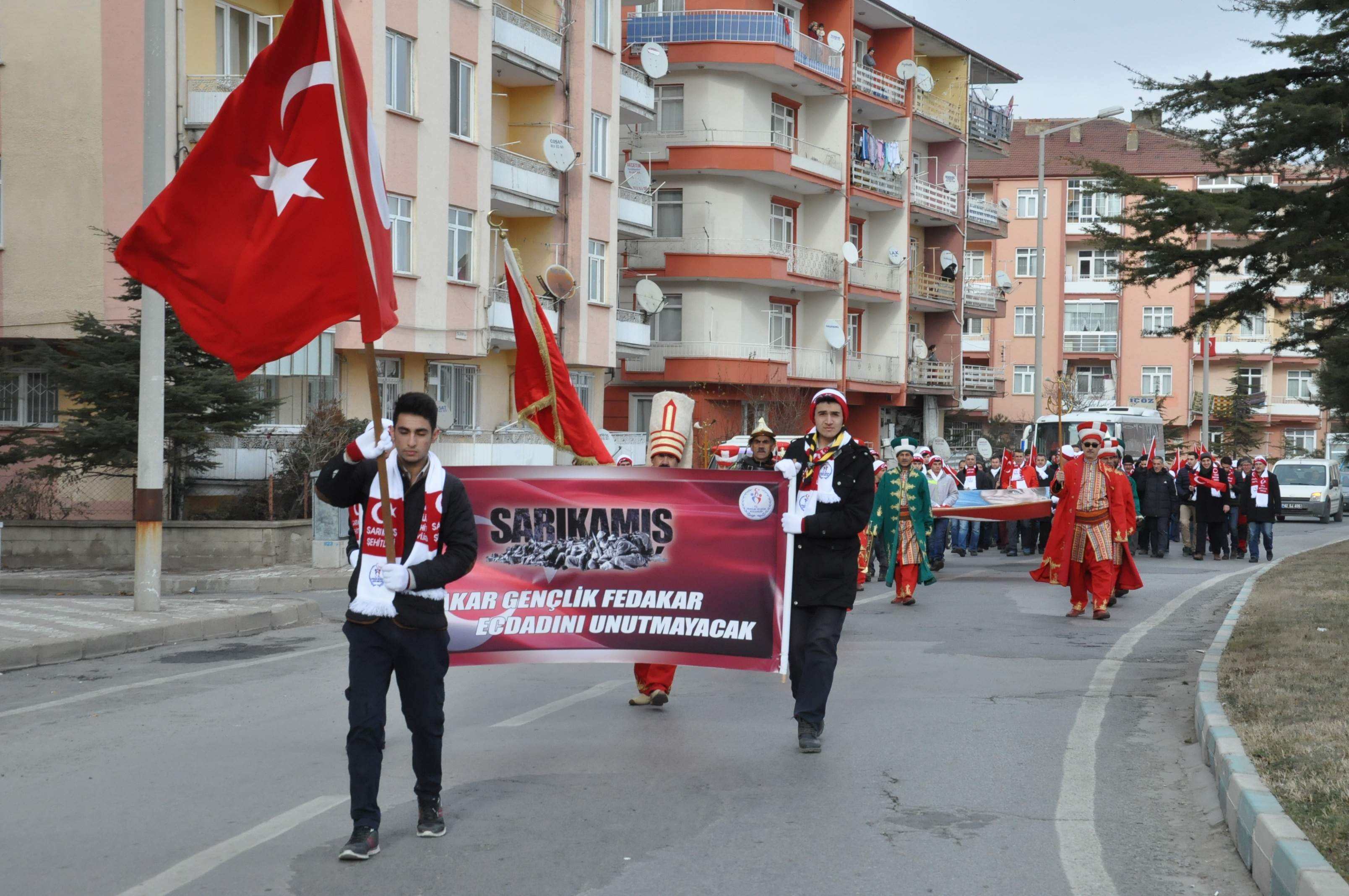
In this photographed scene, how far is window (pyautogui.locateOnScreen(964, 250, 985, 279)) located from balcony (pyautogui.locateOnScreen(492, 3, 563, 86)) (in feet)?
140

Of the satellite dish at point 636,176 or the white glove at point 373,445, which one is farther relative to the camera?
the satellite dish at point 636,176

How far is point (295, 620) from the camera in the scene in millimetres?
15359

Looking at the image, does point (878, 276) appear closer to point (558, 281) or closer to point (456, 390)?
point (456, 390)

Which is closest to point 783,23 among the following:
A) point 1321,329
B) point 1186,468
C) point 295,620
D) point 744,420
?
point 744,420

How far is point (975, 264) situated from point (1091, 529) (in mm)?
62333

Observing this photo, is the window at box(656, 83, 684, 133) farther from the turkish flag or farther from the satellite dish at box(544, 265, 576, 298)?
the turkish flag

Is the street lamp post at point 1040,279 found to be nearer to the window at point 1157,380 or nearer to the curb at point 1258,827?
the curb at point 1258,827

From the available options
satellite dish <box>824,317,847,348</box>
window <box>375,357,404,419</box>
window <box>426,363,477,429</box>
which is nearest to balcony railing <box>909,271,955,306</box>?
satellite dish <box>824,317,847,348</box>

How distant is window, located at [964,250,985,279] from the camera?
76.1 metres

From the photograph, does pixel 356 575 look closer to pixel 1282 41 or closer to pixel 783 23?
pixel 1282 41

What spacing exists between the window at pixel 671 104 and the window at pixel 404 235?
1740 cm

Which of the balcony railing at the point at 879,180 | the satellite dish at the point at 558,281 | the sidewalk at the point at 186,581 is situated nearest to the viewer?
the sidewalk at the point at 186,581

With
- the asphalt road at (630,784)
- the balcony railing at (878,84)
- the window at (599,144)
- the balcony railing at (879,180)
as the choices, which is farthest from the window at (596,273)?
the asphalt road at (630,784)

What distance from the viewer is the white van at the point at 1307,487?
4762cm
